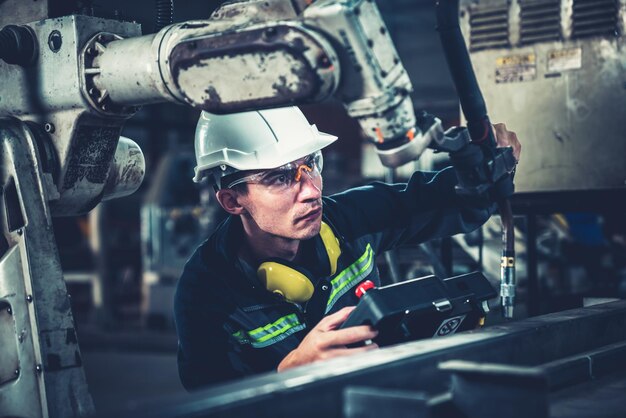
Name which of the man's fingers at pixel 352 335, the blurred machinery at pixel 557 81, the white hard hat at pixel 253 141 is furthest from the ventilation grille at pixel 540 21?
the man's fingers at pixel 352 335

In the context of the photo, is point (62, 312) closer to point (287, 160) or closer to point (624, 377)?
point (287, 160)

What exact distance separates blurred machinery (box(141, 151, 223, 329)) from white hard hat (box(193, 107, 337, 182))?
14.8ft

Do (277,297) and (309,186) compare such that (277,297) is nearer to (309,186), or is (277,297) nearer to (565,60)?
(309,186)

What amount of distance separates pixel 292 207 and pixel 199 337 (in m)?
0.38

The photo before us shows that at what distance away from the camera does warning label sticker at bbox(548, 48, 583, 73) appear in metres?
2.48

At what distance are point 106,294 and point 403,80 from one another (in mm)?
6424

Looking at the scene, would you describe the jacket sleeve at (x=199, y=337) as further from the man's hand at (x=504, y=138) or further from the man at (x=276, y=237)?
the man's hand at (x=504, y=138)

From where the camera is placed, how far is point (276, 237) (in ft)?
6.63

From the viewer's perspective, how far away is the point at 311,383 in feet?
3.03

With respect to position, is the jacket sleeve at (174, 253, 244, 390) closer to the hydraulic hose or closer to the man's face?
the man's face

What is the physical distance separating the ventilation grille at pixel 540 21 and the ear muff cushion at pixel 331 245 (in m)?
1.01

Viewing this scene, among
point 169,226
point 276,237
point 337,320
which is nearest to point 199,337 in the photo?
point 276,237

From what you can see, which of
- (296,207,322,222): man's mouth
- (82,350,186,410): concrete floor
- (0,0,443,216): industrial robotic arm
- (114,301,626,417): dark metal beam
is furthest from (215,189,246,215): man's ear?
(82,350,186,410): concrete floor

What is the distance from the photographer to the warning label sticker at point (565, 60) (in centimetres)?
248
